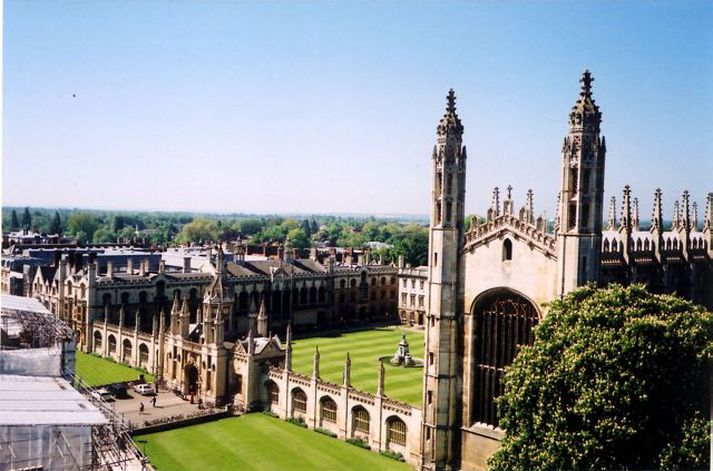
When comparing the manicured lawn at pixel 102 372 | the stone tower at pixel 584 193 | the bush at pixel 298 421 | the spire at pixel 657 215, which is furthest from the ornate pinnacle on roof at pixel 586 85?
the manicured lawn at pixel 102 372

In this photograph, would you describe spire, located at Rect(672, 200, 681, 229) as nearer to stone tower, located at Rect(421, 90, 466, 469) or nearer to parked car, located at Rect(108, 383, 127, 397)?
stone tower, located at Rect(421, 90, 466, 469)

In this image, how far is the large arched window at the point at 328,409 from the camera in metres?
42.6

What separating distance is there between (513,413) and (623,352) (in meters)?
5.08

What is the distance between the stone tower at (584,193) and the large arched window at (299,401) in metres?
20.2

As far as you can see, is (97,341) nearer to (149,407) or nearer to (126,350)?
(126,350)

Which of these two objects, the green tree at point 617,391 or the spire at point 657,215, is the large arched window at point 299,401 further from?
the spire at point 657,215

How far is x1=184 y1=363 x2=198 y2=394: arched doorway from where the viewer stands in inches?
2019

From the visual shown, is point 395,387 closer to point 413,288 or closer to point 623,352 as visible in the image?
point 623,352

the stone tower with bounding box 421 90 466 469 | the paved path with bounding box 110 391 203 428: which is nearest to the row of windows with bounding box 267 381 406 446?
the stone tower with bounding box 421 90 466 469

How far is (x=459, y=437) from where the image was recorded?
3528 centimetres

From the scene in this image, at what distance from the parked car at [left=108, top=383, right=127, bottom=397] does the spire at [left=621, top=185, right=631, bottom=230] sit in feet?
119

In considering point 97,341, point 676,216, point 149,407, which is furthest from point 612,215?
point 97,341

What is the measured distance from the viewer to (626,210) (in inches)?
1517

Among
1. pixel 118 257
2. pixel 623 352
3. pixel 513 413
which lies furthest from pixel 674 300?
pixel 118 257
